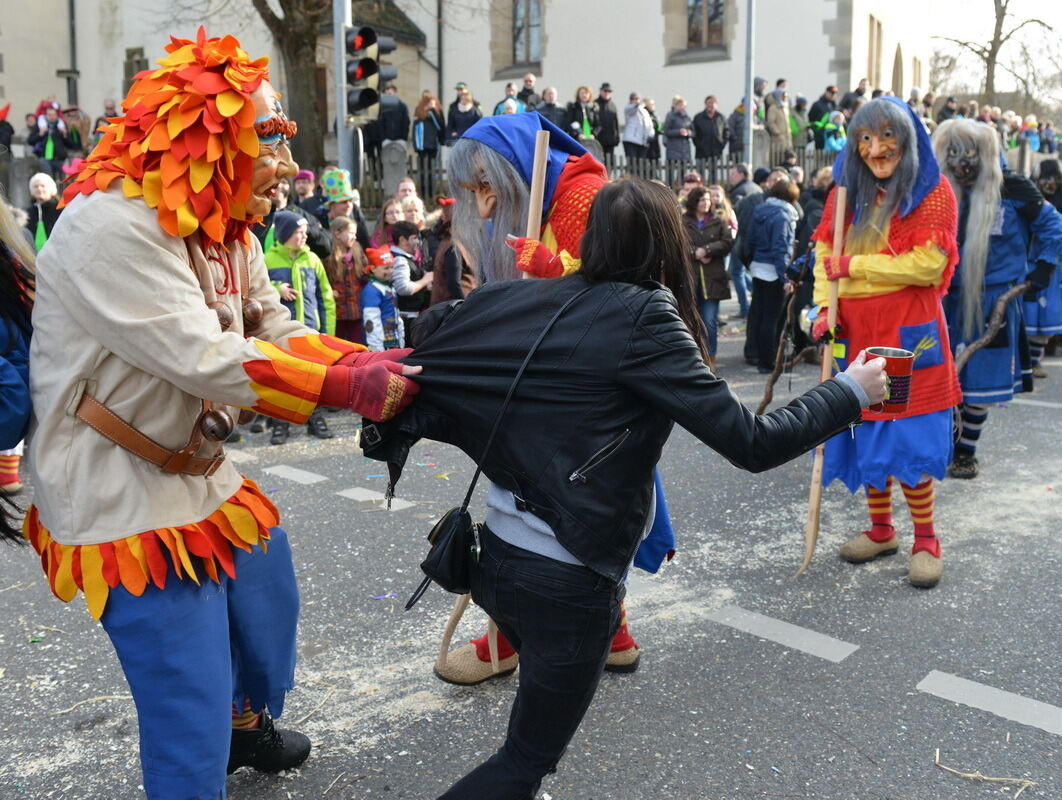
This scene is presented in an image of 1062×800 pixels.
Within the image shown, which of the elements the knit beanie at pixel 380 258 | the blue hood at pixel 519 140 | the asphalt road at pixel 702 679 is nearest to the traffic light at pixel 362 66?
the knit beanie at pixel 380 258

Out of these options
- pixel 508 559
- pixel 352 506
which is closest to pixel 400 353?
pixel 508 559

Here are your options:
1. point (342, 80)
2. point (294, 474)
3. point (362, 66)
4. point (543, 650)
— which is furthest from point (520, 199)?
point (342, 80)

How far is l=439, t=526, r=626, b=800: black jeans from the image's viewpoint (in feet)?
6.79

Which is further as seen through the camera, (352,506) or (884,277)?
(352,506)

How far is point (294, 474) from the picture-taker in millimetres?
6230

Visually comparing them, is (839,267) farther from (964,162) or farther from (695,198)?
(695,198)

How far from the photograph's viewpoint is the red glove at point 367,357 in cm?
215

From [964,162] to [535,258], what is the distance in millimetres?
3288

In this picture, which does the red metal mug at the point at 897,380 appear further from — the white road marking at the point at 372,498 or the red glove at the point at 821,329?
Answer: the white road marking at the point at 372,498

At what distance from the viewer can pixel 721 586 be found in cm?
435

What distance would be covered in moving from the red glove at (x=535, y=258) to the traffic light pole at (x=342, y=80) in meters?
6.92

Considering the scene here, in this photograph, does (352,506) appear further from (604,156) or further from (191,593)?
(604,156)

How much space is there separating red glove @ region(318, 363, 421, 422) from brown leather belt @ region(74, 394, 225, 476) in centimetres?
35

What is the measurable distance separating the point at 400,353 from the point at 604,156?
1640 cm
